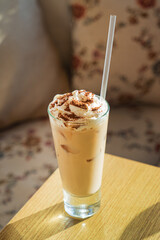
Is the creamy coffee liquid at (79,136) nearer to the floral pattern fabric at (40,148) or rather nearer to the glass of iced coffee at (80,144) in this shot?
the glass of iced coffee at (80,144)

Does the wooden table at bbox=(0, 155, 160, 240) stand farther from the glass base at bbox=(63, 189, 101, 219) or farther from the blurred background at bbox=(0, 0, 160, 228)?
the blurred background at bbox=(0, 0, 160, 228)

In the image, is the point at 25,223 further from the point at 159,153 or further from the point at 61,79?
the point at 61,79

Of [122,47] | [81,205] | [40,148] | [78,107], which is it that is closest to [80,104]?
[78,107]

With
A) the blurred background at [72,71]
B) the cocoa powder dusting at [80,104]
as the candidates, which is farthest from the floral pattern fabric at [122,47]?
the cocoa powder dusting at [80,104]

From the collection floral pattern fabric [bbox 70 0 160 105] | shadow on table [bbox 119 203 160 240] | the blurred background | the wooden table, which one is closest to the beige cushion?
the blurred background

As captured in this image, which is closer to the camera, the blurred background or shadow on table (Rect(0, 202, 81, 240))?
shadow on table (Rect(0, 202, 81, 240))

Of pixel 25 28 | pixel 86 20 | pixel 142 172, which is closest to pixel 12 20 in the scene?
pixel 25 28
